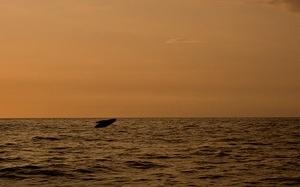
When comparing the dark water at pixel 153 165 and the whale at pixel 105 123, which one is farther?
the whale at pixel 105 123

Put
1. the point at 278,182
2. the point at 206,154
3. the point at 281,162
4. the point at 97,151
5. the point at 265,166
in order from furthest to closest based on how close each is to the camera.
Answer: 1. the point at 97,151
2. the point at 206,154
3. the point at 281,162
4. the point at 265,166
5. the point at 278,182

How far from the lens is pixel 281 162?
31.8 metres

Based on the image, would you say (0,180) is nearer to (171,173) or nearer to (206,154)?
(171,173)

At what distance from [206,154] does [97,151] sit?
320 inches

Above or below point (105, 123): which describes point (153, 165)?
below

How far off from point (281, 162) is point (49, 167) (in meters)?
12.9

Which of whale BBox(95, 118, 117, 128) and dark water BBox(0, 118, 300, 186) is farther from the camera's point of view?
whale BBox(95, 118, 117, 128)

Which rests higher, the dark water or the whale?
the whale

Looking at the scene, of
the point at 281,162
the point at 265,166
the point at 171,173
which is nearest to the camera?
the point at 171,173

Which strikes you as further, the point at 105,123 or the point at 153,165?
the point at 105,123

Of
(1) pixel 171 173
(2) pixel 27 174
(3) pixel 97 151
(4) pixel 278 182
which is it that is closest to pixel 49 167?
(2) pixel 27 174

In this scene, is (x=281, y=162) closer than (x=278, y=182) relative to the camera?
No

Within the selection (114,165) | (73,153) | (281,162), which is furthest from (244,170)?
(73,153)

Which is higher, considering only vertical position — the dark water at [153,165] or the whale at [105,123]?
the whale at [105,123]
